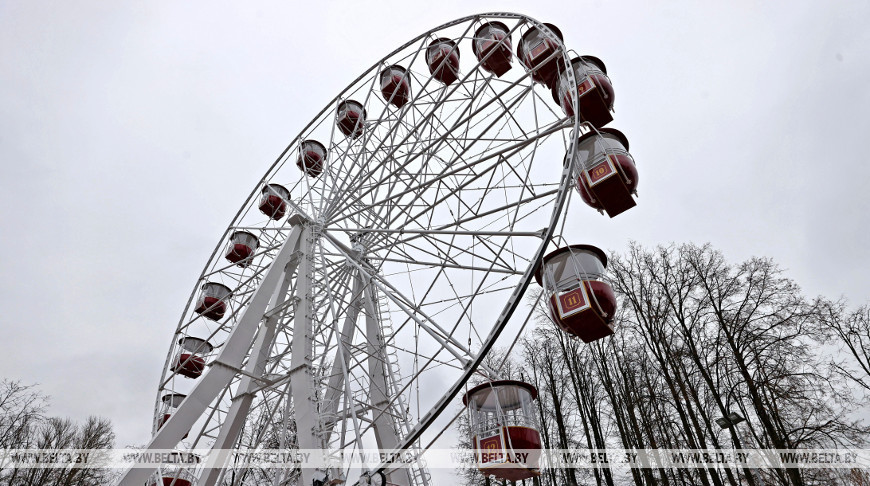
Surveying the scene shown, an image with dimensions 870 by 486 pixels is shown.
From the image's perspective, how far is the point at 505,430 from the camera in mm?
8883

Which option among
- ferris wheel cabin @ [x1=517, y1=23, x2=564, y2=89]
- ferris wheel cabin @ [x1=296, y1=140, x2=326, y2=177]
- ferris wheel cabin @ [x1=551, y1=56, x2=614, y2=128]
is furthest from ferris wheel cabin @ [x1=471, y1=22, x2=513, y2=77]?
ferris wheel cabin @ [x1=296, y1=140, x2=326, y2=177]

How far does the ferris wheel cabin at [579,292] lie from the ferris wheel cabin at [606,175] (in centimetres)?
101

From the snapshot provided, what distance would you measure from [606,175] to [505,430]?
5158 mm

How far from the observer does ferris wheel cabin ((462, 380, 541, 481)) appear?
8.71 meters

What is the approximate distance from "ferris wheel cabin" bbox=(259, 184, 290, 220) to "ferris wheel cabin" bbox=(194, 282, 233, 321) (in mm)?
3022

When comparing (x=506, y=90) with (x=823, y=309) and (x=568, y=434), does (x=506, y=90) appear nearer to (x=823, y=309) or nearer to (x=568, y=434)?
(x=823, y=309)

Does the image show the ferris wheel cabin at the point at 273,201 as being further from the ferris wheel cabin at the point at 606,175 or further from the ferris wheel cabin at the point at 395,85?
the ferris wheel cabin at the point at 606,175

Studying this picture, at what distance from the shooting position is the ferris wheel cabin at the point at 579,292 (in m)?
9.04

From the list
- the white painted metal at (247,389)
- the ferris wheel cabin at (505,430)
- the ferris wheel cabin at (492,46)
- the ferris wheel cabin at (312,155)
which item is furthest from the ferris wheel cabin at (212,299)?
the ferris wheel cabin at (492,46)

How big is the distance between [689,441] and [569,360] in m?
5.97

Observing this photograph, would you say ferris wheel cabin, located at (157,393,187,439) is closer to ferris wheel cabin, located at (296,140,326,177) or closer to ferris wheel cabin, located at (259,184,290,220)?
ferris wheel cabin, located at (259,184,290,220)

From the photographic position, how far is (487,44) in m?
14.7

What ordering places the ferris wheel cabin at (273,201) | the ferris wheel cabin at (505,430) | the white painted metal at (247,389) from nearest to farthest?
the ferris wheel cabin at (505,430) < the white painted metal at (247,389) < the ferris wheel cabin at (273,201)

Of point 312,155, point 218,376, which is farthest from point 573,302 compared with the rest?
point 312,155
